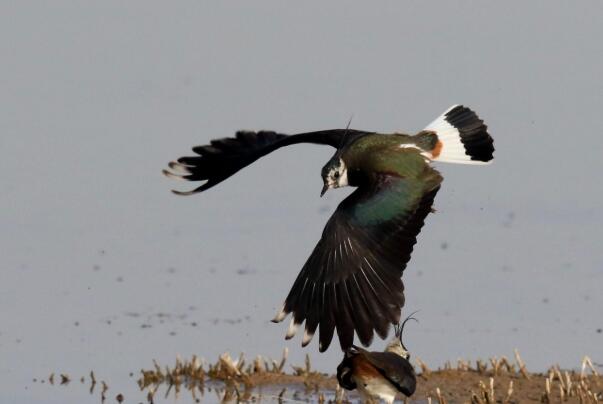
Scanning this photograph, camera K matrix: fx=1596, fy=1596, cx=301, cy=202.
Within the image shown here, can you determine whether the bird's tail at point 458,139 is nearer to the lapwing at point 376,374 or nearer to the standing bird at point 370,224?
the standing bird at point 370,224

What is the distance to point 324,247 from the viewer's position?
898cm

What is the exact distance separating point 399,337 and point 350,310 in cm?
77

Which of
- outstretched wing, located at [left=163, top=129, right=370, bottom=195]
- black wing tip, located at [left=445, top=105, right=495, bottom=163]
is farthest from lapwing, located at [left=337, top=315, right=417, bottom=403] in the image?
outstretched wing, located at [left=163, top=129, right=370, bottom=195]

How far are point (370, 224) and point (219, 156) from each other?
8.21ft

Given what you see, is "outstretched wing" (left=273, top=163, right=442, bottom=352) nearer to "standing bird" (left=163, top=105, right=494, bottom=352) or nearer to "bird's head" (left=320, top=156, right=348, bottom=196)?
"standing bird" (left=163, top=105, right=494, bottom=352)

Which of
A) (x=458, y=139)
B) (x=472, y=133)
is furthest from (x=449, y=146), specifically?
(x=472, y=133)

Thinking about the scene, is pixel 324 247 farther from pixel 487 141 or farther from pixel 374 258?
pixel 487 141

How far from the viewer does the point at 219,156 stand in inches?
449

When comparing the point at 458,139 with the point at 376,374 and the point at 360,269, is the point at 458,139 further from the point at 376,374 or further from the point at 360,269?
the point at 376,374

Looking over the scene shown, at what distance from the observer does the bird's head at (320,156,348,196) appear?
9844 millimetres

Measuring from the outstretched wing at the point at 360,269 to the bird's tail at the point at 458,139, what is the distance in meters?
1.04

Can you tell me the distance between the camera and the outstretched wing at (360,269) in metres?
8.73

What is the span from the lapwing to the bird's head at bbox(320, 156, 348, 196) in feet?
4.53

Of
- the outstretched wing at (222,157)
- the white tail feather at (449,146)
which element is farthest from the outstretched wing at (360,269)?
the outstretched wing at (222,157)
